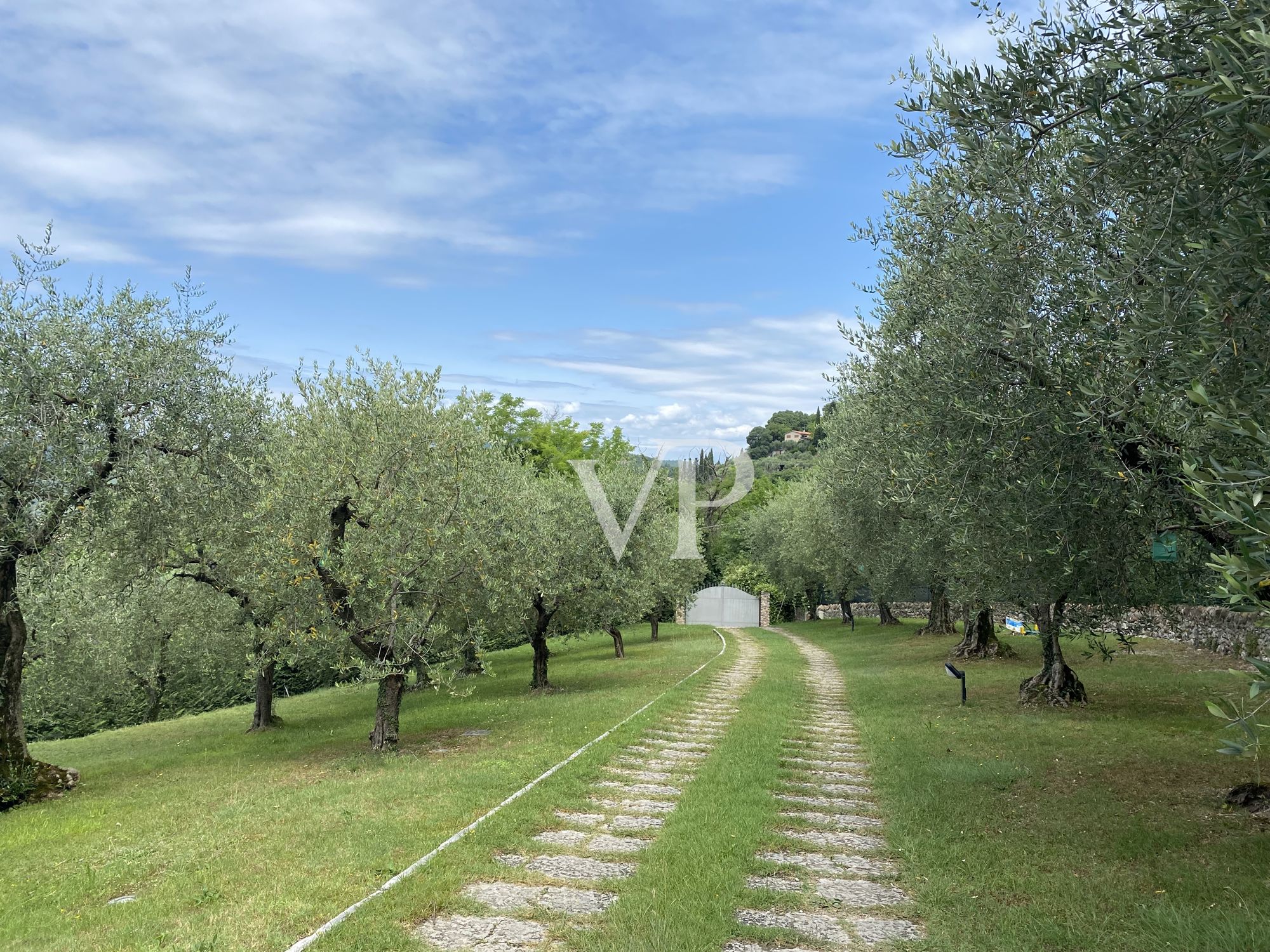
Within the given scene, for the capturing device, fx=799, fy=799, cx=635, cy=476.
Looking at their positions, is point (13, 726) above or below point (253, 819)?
above

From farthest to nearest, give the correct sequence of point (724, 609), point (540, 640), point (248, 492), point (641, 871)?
point (724, 609)
point (540, 640)
point (248, 492)
point (641, 871)

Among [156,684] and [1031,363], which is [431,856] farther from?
[156,684]

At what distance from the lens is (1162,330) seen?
19.2 ft

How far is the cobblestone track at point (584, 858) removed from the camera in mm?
6164

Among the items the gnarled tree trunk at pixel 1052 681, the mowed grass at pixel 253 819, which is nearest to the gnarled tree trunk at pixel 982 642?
the gnarled tree trunk at pixel 1052 681

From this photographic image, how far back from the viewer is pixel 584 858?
25.9 feet

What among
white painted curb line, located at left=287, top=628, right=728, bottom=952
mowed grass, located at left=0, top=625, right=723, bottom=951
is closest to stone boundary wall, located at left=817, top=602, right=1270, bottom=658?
white painted curb line, located at left=287, top=628, right=728, bottom=952

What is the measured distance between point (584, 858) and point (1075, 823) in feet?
18.0

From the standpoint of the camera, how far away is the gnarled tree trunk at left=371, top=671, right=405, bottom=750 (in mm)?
15039

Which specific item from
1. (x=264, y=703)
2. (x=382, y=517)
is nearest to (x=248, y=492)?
(x=382, y=517)

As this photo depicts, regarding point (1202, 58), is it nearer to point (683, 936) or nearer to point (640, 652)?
point (683, 936)

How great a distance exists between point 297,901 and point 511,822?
100 inches

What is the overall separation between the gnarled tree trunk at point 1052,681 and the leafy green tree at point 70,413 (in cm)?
1721

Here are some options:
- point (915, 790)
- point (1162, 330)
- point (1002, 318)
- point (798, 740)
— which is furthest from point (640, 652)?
point (1162, 330)
